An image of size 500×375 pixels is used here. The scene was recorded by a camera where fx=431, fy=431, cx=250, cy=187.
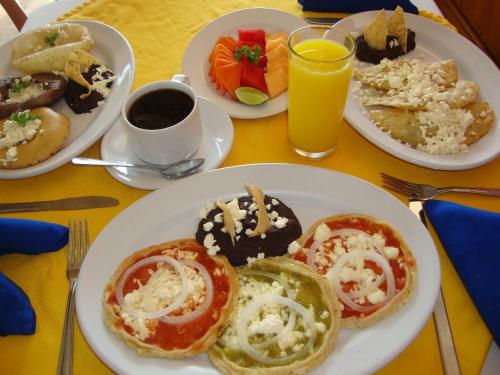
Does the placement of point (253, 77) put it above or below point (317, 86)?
below

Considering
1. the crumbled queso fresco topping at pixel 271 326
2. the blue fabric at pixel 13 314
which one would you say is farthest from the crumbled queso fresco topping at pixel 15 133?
the crumbled queso fresco topping at pixel 271 326

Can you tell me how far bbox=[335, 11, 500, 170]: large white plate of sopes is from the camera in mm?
1875

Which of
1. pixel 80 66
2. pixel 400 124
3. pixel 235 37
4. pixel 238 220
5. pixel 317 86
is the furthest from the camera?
pixel 235 37

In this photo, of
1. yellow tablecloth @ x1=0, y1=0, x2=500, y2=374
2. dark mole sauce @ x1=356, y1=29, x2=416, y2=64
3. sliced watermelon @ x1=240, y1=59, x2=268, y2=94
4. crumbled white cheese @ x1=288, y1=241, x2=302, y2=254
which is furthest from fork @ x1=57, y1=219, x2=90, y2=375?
dark mole sauce @ x1=356, y1=29, x2=416, y2=64

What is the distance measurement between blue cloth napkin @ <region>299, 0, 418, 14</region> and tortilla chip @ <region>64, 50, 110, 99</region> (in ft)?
4.19

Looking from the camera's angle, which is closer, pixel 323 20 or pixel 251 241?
pixel 251 241

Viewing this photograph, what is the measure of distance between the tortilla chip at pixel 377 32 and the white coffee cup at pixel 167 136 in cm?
106

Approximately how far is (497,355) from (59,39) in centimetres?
253

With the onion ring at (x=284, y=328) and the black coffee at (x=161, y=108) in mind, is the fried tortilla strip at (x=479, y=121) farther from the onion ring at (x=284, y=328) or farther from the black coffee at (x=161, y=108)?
the black coffee at (x=161, y=108)

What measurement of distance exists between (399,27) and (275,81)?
0.76 meters

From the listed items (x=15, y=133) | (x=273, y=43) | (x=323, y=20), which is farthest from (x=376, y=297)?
(x=323, y=20)

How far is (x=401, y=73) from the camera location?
7.19 ft

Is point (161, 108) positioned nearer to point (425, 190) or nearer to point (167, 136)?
point (167, 136)

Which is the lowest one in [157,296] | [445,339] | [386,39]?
[445,339]
